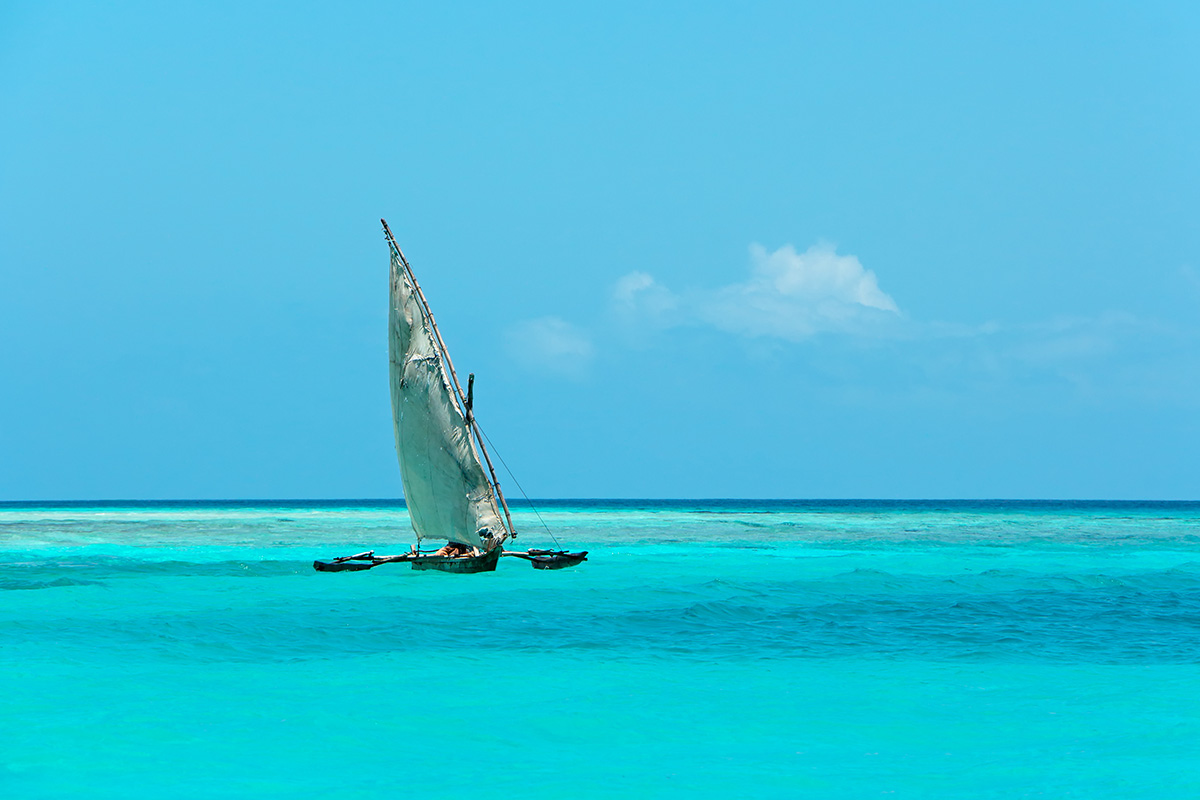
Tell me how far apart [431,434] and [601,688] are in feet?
50.3

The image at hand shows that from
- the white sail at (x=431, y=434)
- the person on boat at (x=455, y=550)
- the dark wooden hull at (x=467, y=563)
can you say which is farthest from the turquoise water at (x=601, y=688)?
the white sail at (x=431, y=434)

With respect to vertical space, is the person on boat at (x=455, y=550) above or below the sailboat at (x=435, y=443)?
Result: below

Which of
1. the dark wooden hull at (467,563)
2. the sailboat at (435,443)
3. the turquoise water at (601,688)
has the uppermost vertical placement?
the sailboat at (435,443)

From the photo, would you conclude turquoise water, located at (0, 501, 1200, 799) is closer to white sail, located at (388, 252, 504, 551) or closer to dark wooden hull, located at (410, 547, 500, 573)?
dark wooden hull, located at (410, 547, 500, 573)

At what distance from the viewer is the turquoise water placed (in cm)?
1155

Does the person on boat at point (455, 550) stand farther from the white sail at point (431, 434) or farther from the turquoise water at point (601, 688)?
the turquoise water at point (601, 688)

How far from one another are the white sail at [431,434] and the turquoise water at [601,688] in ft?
6.02

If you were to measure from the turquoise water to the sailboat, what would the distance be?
1.29m

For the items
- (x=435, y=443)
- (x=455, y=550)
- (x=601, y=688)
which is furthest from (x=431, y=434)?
(x=601, y=688)

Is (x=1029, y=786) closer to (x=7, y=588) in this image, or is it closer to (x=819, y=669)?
(x=819, y=669)

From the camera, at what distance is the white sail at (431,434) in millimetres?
29562

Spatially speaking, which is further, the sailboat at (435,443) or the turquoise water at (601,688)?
the sailboat at (435,443)

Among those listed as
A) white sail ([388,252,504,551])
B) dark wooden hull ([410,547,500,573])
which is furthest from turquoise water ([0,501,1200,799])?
white sail ([388,252,504,551])

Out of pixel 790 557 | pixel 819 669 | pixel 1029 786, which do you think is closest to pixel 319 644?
pixel 819 669
